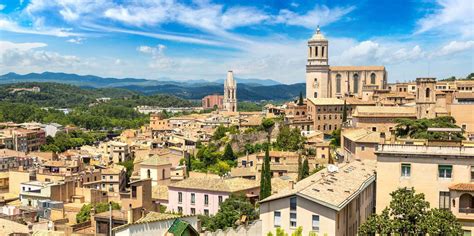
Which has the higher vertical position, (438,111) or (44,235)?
(438,111)

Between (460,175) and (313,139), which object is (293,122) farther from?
(460,175)

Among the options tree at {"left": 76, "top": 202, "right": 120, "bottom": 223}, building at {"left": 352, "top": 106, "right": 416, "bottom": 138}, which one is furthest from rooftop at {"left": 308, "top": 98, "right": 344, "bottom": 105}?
tree at {"left": 76, "top": 202, "right": 120, "bottom": 223}

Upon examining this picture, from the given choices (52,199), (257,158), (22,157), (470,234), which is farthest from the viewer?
(22,157)

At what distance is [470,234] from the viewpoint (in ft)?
76.9

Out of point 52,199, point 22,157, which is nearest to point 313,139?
point 52,199

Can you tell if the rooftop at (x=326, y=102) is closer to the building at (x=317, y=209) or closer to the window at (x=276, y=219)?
the building at (x=317, y=209)

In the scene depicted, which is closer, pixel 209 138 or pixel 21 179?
pixel 21 179

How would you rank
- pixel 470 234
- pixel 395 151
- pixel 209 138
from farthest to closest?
pixel 209 138 → pixel 395 151 → pixel 470 234

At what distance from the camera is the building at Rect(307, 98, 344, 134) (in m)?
73.8

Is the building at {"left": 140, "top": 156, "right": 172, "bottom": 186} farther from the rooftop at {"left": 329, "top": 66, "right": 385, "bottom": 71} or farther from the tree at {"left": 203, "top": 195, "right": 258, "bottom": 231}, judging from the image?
the rooftop at {"left": 329, "top": 66, "right": 385, "bottom": 71}

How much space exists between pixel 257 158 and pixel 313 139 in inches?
442

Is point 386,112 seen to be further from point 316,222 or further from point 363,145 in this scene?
point 316,222

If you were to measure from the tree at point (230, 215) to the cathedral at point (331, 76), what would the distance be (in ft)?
205

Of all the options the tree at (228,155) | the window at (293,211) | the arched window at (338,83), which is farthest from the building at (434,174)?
the arched window at (338,83)
